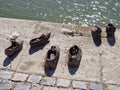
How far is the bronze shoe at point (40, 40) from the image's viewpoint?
261 inches

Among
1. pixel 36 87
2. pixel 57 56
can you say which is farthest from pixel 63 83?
pixel 57 56

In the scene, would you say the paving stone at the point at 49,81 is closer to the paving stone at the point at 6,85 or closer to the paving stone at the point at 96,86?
the paving stone at the point at 6,85

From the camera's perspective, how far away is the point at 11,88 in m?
5.59

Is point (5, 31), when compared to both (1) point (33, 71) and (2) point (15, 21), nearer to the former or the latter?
(2) point (15, 21)

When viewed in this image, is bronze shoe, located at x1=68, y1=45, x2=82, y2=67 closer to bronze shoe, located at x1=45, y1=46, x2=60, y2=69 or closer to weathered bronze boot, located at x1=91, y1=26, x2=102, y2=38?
bronze shoe, located at x1=45, y1=46, x2=60, y2=69

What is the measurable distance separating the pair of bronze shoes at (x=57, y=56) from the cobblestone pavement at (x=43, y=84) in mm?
316

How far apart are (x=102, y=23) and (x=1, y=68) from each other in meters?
5.04

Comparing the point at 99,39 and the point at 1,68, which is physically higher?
the point at 99,39

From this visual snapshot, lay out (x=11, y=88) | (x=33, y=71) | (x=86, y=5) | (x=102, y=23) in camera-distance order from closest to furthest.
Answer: (x=11, y=88) < (x=33, y=71) < (x=102, y=23) < (x=86, y=5)

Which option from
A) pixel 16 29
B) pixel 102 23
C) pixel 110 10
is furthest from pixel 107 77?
pixel 110 10

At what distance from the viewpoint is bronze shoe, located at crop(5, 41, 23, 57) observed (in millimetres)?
6316

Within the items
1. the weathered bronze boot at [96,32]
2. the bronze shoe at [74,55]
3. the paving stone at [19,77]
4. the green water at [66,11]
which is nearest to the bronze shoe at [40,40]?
the bronze shoe at [74,55]

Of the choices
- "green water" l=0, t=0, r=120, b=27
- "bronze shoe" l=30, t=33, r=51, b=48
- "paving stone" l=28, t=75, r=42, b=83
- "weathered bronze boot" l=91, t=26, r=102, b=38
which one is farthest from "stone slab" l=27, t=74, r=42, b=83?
"green water" l=0, t=0, r=120, b=27

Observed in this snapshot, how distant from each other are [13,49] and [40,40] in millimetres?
664
